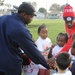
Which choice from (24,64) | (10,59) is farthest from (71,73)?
(24,64)

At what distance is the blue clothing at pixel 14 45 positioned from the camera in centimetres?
420

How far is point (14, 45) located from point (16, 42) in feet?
0.29

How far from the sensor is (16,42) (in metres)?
4.23

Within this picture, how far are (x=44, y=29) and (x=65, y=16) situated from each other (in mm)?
554

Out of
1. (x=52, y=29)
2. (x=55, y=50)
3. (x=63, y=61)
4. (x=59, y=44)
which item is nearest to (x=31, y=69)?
(x=55, y=50)

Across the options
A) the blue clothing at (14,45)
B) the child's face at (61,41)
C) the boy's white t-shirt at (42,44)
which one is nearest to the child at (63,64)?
the blue clothing at (14,45)

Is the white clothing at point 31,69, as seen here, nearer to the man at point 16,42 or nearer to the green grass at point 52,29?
the man at point 16,42

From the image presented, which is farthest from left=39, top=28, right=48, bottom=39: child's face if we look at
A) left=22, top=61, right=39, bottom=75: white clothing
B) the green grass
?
the green grass

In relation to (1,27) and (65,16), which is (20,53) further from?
(65,16)

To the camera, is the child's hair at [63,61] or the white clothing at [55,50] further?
the white clothing at [55,50]

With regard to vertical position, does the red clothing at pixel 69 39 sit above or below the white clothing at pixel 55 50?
above

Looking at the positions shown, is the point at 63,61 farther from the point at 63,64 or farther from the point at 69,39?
the point at 69,39

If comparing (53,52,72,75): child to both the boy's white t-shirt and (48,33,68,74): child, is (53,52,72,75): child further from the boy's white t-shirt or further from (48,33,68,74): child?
the boy's white t-shirt

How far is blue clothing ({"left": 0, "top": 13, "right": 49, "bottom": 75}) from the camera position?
4195 millimetres
